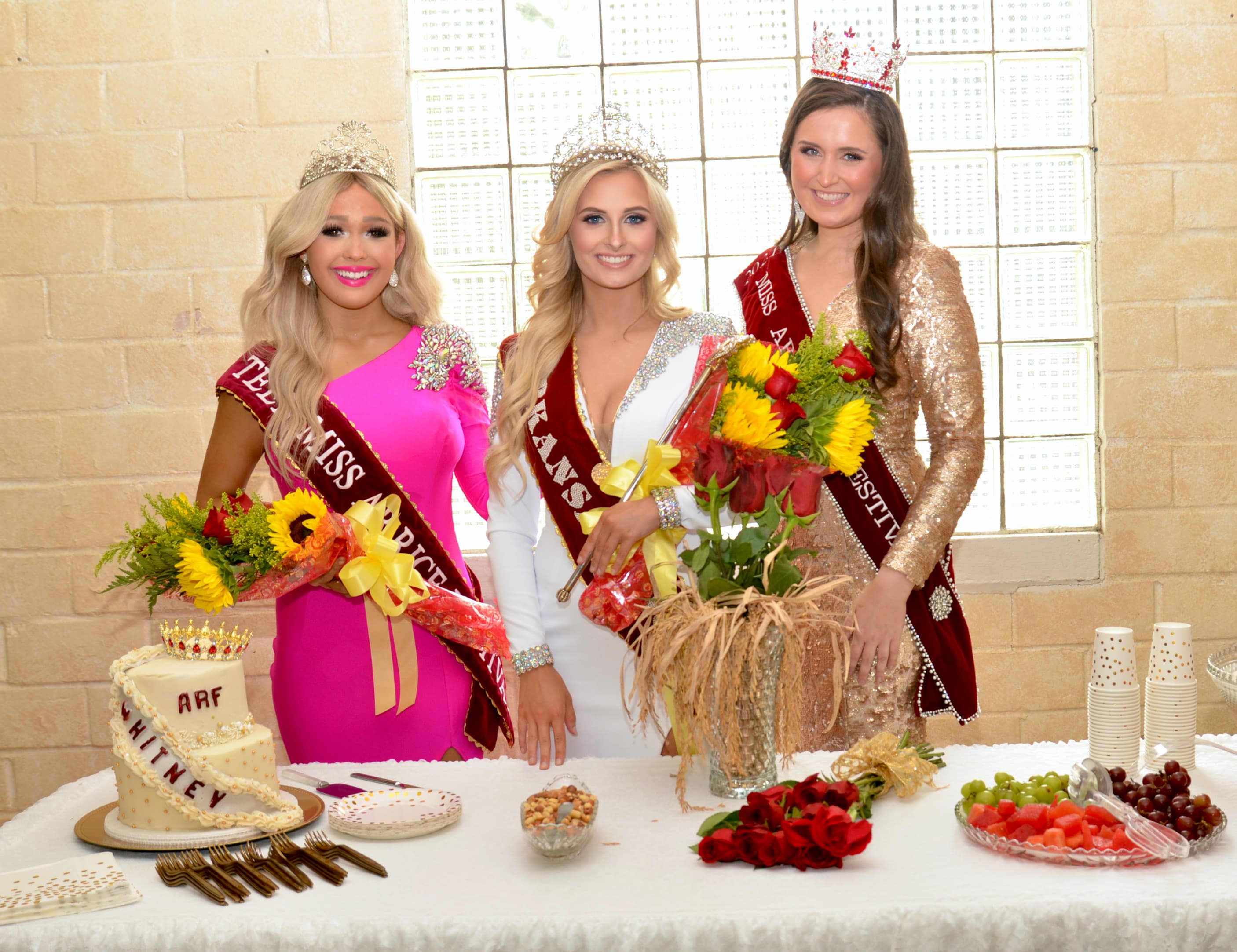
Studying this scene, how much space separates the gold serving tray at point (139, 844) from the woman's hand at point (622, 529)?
1.40ft

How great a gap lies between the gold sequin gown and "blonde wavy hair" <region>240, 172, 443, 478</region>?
0.70m

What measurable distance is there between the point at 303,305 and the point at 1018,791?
141cm

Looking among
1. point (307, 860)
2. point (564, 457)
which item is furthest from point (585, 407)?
point (307, 860)

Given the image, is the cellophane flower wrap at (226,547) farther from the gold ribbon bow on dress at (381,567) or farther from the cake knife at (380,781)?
the cake knife at (380,781)

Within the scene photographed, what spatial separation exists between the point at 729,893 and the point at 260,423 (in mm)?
1204

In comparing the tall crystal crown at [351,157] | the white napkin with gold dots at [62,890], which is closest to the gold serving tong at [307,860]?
the white napkin with gold dots at [62,890]

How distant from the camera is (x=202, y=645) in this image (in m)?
1.25

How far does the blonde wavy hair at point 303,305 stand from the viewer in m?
1.92

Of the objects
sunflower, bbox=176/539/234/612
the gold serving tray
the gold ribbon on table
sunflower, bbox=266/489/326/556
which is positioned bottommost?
the gold serving tray

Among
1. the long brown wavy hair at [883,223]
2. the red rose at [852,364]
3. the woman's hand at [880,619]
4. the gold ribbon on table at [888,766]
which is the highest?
the long brown wavy hair at [883,223]

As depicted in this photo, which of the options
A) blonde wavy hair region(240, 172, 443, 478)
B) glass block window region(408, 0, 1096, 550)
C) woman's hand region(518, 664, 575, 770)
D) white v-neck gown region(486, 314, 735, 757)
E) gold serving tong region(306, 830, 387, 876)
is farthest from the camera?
glass block window region(408, 0, 1096, 550)

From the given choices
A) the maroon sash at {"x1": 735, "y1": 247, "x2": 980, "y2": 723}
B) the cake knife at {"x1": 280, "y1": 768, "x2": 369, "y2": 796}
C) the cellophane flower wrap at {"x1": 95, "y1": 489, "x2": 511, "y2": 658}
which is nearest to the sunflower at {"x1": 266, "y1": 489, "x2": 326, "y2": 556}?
the cellophane flower wrap at {"x1": 95, "y1": 489, "x2": 511, "y2": 658}

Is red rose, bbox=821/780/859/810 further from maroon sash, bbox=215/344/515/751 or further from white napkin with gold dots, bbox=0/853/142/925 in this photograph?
maroon sash, bbox=215/344/515/751

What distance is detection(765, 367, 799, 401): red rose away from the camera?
1262mm
